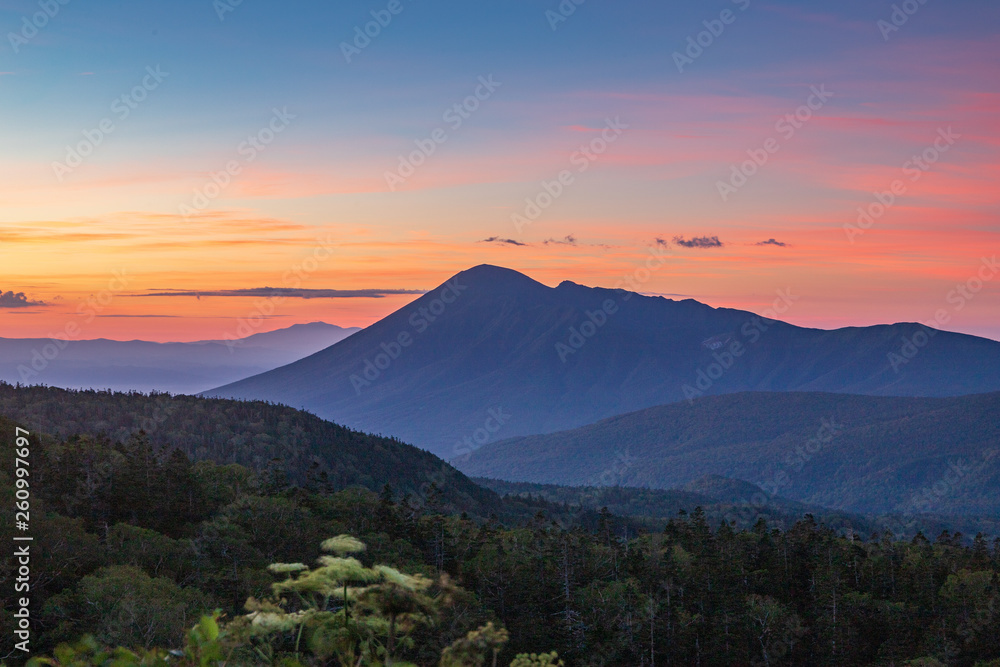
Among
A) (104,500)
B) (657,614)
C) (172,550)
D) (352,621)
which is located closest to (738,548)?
(657,614)

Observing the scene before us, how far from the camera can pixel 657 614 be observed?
8156cm

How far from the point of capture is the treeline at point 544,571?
66688mm

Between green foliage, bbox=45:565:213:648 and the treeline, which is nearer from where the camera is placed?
green foliage, bbox=45:565:213:648

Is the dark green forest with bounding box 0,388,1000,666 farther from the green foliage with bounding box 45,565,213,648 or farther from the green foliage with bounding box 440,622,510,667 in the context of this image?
the green foliage with bounding box 440,622,510,667

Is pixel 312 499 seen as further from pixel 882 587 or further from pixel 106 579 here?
pixel 882 587

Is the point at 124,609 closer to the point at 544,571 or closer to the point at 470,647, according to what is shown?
the point at 470,647

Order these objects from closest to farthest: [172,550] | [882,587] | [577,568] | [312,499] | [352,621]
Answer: [352,621]
[172,550]
[577,568]
[882,587]
[312,499]

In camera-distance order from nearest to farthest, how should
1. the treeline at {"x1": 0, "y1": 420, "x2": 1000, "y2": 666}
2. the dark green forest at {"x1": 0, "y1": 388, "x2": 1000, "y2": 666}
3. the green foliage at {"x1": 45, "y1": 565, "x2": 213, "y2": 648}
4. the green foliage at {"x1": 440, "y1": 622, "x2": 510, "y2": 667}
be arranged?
1. the green foliage at {"x1": 440, "y1": 622, "x2": 510, "y2": 667}
2. the green foliage at {"x1": 45, "y1": 565, "x2": 213, "y2": 648}
3. the dark green forest at {"x1": 0, "y1": 388, "x2": 1000, "y2": 666}
4. the treeline at {"x1": 0, "y1": 420, "x2": 1000, "y2": 666}

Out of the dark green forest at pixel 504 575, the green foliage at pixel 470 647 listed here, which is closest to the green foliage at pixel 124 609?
the dark green forest at pixel 504 575

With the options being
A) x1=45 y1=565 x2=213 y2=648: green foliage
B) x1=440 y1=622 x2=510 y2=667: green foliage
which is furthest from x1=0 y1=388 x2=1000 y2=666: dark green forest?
x1=440 y1=622 x2=510 y2=667: green foliage

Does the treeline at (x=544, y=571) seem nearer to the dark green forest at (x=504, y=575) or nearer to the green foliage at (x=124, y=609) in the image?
the dark green forest at (x=504, y=575)

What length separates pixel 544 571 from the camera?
→ 86688mm

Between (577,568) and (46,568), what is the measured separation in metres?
51.9

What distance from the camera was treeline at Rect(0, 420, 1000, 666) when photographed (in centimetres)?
6669
